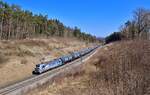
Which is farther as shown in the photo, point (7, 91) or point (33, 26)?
point (33, 26)

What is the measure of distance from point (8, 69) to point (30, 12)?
93.1 meters

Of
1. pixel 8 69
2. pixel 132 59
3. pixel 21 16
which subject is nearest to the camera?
pixel 132 59

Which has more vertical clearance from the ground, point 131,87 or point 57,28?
point 57,28

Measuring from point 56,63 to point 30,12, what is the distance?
279 feet

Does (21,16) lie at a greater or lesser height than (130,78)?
greater

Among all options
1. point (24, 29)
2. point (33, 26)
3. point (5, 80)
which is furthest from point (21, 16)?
point (5, 80)

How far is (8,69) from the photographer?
44875 millimetres

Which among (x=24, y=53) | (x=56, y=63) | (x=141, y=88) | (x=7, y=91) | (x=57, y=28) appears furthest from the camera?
(x=57, y=28)

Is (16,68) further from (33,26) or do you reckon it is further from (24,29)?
(33,26)

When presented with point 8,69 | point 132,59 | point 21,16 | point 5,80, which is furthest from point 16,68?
point 21,16

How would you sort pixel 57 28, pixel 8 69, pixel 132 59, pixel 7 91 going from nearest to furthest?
pixel 132 59 < pixel 7 91 < pixel 8 69 < pixel 57 28

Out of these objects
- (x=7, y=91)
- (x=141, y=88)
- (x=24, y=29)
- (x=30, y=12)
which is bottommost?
(x=7, y=91)

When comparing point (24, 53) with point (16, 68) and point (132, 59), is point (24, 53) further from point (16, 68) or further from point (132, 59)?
point (132, 59)

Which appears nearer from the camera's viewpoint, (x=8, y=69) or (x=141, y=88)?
(x=141, y=88)
